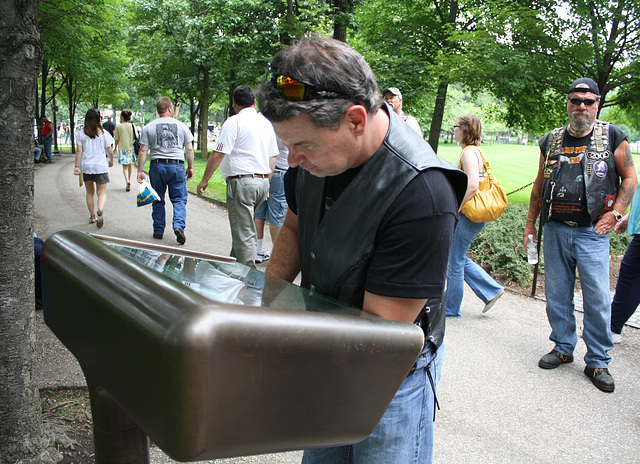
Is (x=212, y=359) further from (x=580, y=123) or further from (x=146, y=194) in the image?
(x=146, y=194)

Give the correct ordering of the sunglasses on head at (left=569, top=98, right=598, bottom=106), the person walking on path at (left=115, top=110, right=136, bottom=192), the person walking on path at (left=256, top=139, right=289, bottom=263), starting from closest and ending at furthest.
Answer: the sunglasses on head at (left=569, top=98, right=598, bottom=106)
the person walking on path at (left=256, top=139, right=289, bottom=263)
the person walking on path at (left=115, top=110, right=136, bottom=192)

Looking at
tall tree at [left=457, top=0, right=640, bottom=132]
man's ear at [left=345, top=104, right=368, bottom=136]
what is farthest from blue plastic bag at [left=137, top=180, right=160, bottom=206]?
tall tree at [left=457, top=0, right=640, bottom=132]

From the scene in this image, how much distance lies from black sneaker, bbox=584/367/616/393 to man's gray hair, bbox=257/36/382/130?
3257 millimetres

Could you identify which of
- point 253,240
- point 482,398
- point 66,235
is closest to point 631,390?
point 482,398

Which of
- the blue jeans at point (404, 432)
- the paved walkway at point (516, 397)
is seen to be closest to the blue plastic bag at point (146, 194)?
the paved walkway at point (516, 397)

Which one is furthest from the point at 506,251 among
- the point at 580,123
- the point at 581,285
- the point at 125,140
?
the point at 125,140

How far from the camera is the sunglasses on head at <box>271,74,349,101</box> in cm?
118

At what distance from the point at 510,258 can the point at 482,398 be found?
3.43 meters

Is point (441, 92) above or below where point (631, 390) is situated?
above

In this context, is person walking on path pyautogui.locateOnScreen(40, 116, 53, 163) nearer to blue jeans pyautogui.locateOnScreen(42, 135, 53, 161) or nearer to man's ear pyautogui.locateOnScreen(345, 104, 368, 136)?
blue jeans pyautogui.locateOnScreen(42, 135, 53, 161)

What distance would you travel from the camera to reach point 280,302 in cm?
116

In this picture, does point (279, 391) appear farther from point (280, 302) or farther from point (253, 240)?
point (253, 240)

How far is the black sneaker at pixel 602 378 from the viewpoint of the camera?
12.0 feet

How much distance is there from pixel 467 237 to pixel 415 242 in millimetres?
3583
